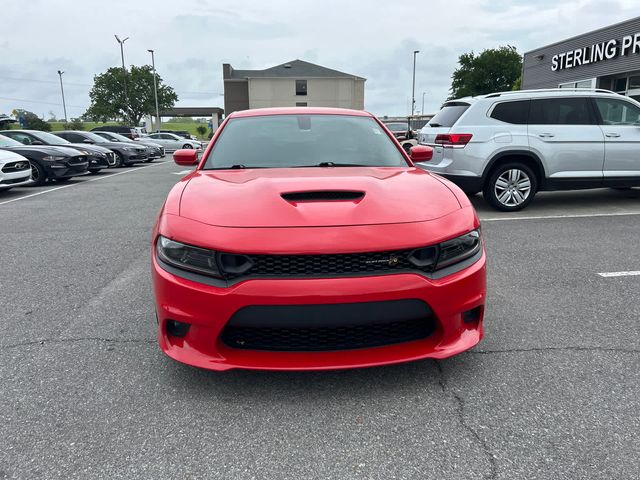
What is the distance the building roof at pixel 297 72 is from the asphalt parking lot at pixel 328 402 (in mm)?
60229

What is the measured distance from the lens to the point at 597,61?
20.2 metres

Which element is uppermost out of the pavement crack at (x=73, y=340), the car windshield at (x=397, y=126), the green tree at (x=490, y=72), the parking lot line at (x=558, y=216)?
the green tree at (x=490, y=72)

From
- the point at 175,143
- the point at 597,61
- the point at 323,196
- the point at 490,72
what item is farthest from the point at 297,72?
the point at 323,196

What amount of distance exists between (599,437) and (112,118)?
7815cm

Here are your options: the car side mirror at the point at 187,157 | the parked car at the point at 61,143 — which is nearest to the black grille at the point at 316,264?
the car side mirror at the point at 187,157

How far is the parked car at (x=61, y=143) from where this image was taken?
1402cm

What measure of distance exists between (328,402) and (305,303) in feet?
1.94

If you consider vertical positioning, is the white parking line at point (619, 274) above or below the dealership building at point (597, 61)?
below

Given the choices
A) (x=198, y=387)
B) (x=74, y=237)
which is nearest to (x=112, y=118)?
(x=74, y=237)

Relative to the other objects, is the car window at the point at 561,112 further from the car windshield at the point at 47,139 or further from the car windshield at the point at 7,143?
the car windshield at the point at 47,139

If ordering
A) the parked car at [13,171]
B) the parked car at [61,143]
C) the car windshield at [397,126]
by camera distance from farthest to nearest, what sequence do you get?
1. the car windshield at [397,126]
2. the parked car at [61,143]
3. the parked car at [13,171]

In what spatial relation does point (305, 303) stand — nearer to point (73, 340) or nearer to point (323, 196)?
point (323, 196)

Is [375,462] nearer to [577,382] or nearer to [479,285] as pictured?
[479,285]

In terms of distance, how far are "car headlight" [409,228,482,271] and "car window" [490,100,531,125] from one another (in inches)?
215
